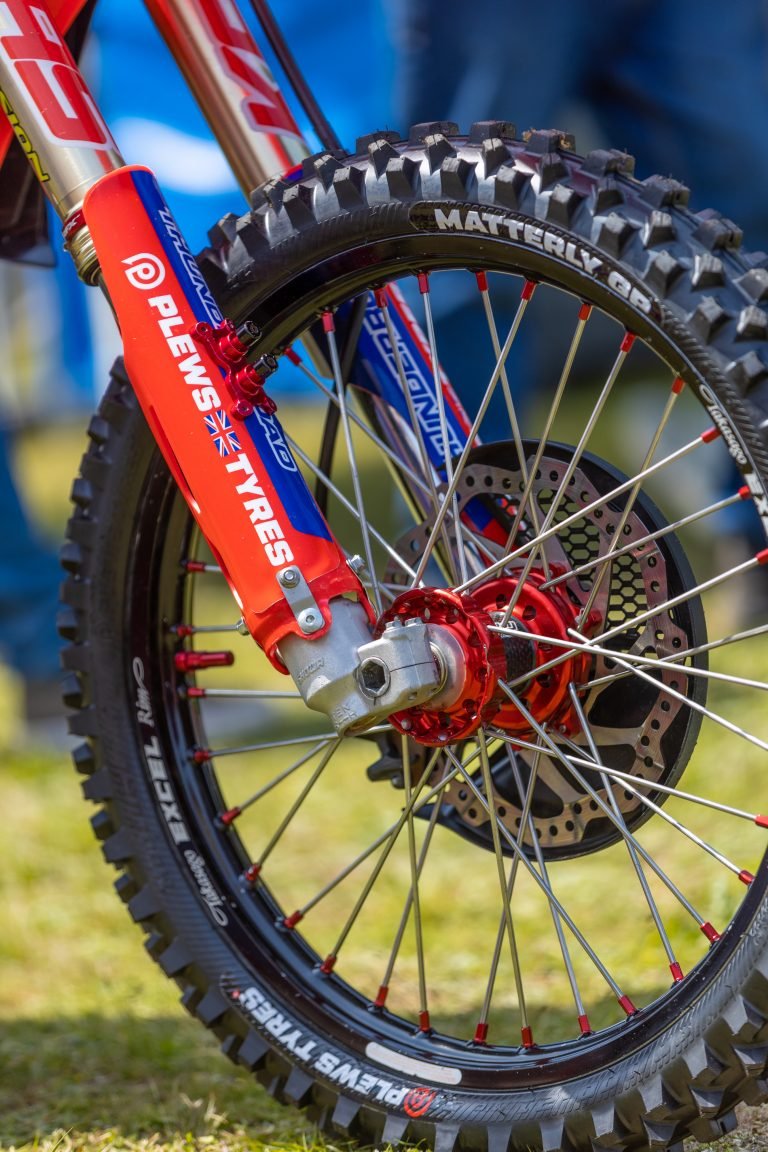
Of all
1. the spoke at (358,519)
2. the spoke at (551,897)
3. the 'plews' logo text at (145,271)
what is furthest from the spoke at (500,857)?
the 'plews' logo text at (145,271)

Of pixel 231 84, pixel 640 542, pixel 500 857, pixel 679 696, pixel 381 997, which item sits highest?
pixel 231 84

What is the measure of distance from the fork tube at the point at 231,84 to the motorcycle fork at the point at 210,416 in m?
0.22

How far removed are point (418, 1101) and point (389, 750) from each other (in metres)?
0.39

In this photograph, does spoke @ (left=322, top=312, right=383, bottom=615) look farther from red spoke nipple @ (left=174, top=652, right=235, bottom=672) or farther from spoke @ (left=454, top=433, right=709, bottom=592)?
red spoke nipple @ (left=174, top=652, right=235, bottom=672)

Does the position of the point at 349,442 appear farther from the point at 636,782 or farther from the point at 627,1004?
the point at 627,1004

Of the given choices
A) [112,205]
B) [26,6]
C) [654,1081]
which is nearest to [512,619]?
[654,1081]

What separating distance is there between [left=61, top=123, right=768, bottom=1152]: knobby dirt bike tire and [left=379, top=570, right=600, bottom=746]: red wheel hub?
118mm

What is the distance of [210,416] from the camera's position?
4.58ft

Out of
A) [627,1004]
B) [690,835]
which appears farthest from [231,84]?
[627,1004]

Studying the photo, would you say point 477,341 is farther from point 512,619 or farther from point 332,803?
point 512,619

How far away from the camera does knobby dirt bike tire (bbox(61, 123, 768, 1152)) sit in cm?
121

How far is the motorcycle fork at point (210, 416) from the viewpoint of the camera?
1372 millimetres

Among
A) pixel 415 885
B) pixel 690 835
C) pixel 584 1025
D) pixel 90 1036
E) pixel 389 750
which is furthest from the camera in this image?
pixel 90 1036

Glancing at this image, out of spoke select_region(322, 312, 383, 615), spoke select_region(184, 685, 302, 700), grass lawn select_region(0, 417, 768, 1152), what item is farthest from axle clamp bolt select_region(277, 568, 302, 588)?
grass lawn select_region(0, 417, 768, 1152)
